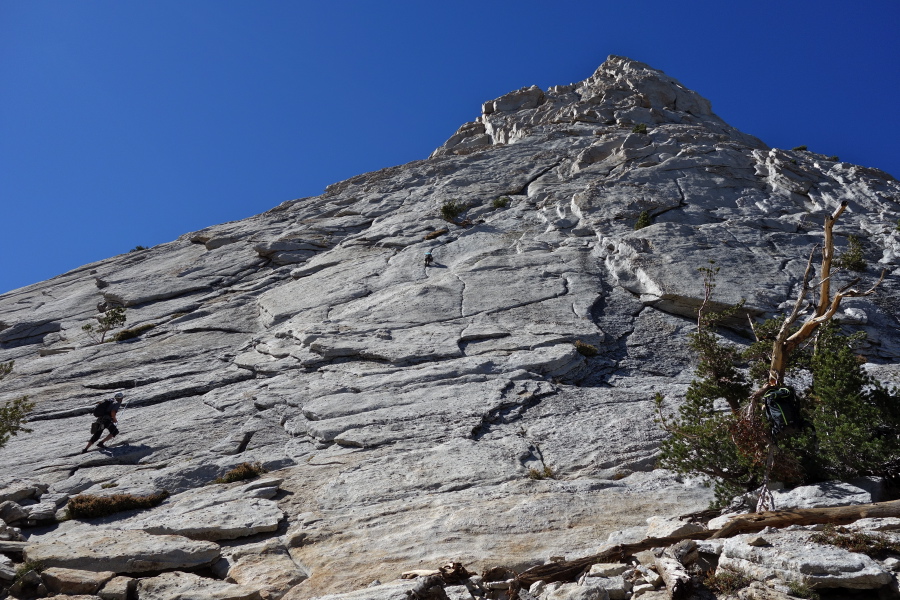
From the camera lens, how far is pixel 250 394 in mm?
21734

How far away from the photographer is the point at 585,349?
72.6 ft

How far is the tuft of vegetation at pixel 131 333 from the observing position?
29484mm

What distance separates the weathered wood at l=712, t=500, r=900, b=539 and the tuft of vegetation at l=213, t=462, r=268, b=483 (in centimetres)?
1144

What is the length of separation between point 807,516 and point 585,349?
42.4ft

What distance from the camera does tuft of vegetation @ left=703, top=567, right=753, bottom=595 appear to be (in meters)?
7.85

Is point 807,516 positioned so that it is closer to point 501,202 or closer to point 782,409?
point 782,409

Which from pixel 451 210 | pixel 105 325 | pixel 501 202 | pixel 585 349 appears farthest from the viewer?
pixel 501 202

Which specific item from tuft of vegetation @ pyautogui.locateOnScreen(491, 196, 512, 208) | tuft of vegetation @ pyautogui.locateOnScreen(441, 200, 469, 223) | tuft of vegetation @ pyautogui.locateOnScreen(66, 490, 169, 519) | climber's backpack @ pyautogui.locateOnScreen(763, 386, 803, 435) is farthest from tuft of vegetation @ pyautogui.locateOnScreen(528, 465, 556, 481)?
tuft of vegetation @ pyautogui.locateOnScreen(491, 196, 512, 208)

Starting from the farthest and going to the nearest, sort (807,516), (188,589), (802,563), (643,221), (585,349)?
(643,221) < (585,349) < (188,589) < (807,516) < (802,563)

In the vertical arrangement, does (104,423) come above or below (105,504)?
above

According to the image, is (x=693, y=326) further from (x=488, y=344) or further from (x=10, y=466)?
(x=10, y=466)

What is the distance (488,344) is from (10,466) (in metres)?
15.3

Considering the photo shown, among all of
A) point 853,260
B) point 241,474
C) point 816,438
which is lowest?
point 816,438

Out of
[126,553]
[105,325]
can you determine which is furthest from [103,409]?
[105,325]
